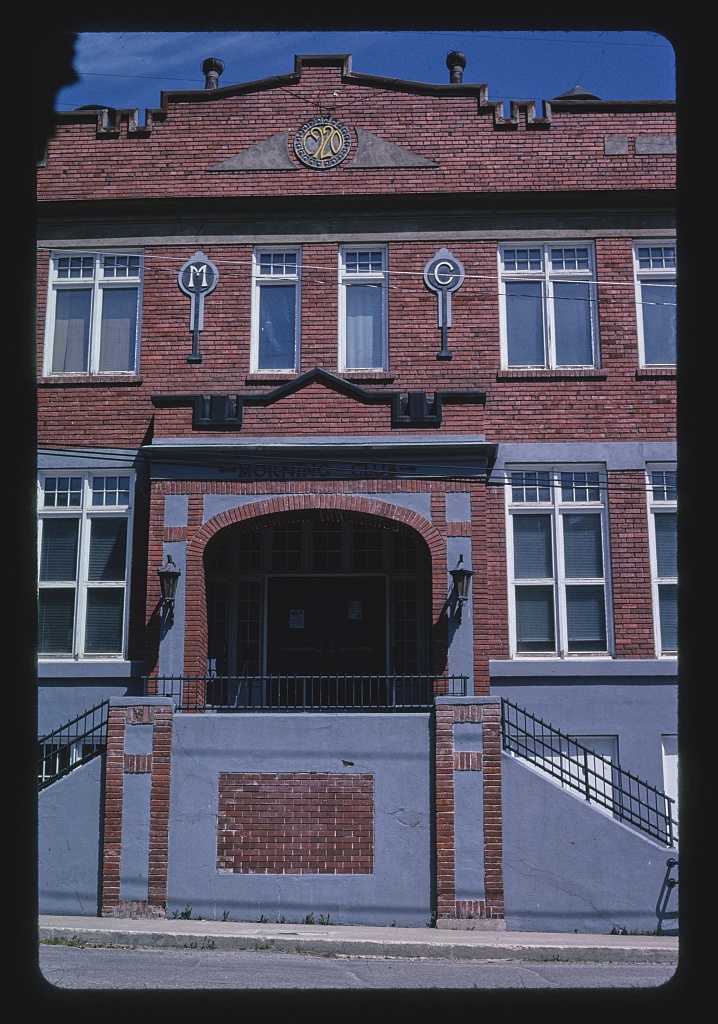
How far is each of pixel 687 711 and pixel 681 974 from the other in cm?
53

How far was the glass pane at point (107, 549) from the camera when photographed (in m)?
15.3

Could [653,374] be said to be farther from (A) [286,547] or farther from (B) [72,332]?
(B) [72,332]

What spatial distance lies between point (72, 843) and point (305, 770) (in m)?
2.85

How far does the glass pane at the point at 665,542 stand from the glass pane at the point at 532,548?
1.46m

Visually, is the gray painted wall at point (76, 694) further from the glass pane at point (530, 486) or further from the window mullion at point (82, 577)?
the glass pane at point (530, 486)

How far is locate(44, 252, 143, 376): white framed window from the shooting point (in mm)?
15984

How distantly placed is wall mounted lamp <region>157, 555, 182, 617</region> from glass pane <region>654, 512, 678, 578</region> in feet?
21.0

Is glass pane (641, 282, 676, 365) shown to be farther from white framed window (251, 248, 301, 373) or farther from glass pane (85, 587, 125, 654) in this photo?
glass pane (85, 587, 125, 654)

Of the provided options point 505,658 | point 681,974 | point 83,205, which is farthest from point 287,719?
point 681,974

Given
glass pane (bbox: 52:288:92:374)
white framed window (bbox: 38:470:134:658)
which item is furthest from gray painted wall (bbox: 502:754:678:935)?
glass pane (bbox: 52:288:92:374)

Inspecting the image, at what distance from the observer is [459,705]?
1304 cm

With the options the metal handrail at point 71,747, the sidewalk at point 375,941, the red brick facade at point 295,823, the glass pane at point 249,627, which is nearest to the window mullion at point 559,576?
the red brick facade at point 295,823

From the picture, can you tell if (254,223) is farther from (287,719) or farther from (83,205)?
(287,719)

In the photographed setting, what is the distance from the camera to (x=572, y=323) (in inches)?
621
